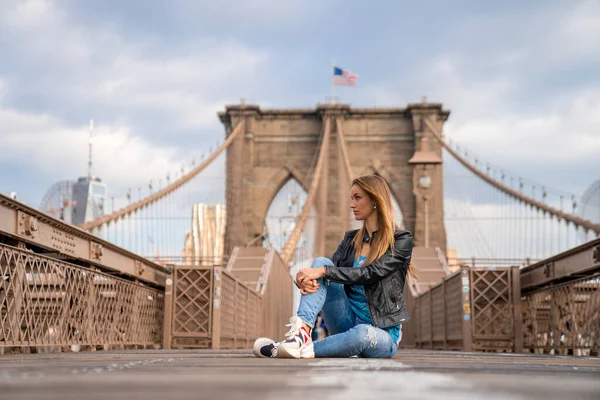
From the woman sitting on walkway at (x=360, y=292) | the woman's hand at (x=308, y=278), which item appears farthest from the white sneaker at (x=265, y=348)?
the woman's hand at (x=308, y=278)

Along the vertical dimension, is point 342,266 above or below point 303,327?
above

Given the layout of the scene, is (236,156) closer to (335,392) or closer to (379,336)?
(379,336)

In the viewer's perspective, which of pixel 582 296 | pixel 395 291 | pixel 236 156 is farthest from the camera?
pixel 236 156

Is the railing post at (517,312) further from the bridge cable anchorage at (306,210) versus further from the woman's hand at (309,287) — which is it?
the bridge cable anchorage at (306,210)

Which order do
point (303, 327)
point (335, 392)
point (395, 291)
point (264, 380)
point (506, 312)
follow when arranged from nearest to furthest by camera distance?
point (335, 392), point (264, 380), point (303, 327), point (395, 291), point (506, 312)

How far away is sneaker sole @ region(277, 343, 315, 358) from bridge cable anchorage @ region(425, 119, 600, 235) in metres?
18.3

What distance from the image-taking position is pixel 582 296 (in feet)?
30.6

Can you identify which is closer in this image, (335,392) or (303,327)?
(335,392)

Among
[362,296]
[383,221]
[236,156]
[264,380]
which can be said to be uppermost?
[236,156]

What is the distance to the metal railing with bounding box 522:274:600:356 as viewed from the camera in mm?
8503

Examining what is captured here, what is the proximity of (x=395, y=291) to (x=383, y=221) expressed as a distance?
41 cm

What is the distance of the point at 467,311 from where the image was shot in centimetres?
1294

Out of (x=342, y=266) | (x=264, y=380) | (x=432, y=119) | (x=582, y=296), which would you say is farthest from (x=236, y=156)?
(x=264, y=380)

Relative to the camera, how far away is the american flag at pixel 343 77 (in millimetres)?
42406
